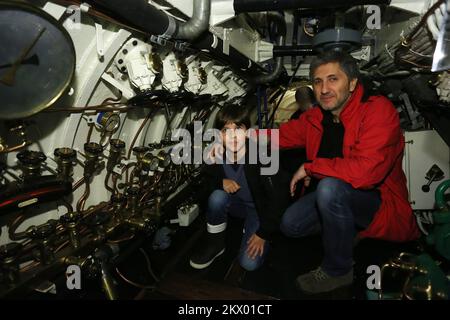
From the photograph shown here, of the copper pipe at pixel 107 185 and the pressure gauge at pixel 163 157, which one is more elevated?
the pressure gauge at pixel 163 157

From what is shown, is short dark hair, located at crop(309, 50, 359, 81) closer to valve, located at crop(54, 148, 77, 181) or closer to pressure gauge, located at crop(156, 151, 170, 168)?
pressure gauge, located at crop(156, 151, 170, 168)

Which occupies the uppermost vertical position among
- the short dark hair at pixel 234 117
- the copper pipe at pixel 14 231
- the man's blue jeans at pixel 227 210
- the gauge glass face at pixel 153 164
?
the short dark hair at pixel 234 117

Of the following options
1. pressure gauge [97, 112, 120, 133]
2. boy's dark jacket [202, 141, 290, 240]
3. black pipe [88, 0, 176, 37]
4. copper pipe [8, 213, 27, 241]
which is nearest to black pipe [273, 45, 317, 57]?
boy's dark jacket [202, 141, 290, 240]

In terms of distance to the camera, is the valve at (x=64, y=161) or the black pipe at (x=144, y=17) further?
the valve at (x=64, y=161)

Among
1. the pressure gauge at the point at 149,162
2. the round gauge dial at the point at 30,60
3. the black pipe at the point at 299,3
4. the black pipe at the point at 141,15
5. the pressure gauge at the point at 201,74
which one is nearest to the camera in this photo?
the round gauge dial at the point at 30,60

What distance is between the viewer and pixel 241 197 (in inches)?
75.4

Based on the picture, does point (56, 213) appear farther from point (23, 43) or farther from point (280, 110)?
point (280, 110)

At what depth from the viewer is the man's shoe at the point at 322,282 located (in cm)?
150

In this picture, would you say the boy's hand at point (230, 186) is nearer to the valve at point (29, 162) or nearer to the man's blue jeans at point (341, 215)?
the man's blue jeans at point (341, 215)

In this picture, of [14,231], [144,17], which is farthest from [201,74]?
[14,231]

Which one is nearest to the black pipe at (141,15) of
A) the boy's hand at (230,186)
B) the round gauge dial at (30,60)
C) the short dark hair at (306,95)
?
the round gauge dial at (30,60)

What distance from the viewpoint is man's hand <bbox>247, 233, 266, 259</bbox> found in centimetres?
170

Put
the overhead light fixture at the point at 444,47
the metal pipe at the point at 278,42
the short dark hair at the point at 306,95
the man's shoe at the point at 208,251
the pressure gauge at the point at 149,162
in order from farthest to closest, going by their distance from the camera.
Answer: the short dark hair at the point at 306,95 → the metal pipe at the point at 278,42 → the man's shoe at the point at 208,251 → the pressure gauge at the point at 149,162 → the overhead light fixture at the point at 444,47

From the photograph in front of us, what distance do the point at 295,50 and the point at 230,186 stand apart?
1465mm
